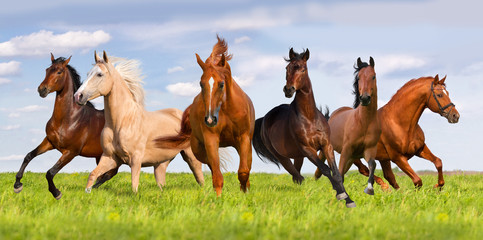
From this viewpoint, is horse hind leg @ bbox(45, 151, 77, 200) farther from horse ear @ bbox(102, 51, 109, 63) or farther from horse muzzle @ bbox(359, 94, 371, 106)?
horse muzzle @ bbox(359, 94, 371, 106)

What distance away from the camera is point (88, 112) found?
11078 mm

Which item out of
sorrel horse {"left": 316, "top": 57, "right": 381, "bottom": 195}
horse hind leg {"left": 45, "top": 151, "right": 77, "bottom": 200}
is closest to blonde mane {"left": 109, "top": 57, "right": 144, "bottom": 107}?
horse hind leg {"left": 45, "top": 151, "right": 77, "bottom": 200}

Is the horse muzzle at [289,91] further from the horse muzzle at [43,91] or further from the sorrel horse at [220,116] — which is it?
the horse muzzle at [43,91]

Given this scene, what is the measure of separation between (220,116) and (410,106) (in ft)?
16.4

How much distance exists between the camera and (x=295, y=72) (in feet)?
28.1

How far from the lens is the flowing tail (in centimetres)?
986

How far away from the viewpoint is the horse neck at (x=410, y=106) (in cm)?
1066

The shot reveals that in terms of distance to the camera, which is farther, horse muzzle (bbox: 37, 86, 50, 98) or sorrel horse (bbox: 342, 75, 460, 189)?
sorrel horse (bbox: 342, 75, 460, 189)

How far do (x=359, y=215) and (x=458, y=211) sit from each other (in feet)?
5.62

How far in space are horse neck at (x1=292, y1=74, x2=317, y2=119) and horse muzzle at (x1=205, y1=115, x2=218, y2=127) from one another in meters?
2.33

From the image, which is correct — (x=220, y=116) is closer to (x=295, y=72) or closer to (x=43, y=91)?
(x=295, y=72)

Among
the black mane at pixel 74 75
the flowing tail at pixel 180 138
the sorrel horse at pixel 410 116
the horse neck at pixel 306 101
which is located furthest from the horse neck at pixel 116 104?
the sorrel horse at pixel 410 116

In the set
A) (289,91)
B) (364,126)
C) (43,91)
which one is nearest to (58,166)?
(43,91)

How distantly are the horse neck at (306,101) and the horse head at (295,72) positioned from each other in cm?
21
